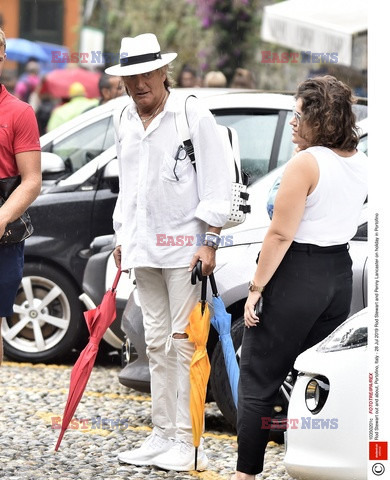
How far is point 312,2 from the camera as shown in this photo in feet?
48.6

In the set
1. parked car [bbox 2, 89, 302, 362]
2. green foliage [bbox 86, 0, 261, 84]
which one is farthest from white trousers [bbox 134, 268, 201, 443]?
green foliage [bbox 86, 0, 261, 84]

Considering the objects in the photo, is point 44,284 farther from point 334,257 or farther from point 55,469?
point 334,257

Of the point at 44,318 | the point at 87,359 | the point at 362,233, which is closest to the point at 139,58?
the point at 87,359

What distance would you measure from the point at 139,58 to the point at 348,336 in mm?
1702

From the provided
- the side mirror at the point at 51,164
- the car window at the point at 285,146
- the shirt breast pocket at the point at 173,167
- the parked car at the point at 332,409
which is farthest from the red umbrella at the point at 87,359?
the side mirror at the point at 51,164

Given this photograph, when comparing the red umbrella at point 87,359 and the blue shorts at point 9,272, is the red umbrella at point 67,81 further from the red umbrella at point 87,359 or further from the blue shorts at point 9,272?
the blue shorts at point 9,272

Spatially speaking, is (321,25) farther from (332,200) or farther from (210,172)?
(332,200)

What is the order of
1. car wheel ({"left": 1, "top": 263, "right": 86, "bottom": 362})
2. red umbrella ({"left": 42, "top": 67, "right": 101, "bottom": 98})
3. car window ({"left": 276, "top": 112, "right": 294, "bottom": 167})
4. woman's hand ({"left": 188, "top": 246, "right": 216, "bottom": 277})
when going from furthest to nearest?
red umbrella ({"left": 42, "top": 67, "right": 101, "bottom": 98}) < car wheel ({"left": 1, "top": 263, "right": 86, "bottom": 362}) < car window ({"left": 276, "top": 112, "right": 294, "bottom": 167}) < woman's hand ({"left": 188, "top": 246, "right": 216, "bottom": 277})

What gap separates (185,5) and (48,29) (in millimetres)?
20464

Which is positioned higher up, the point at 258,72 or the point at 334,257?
the point at 258,72

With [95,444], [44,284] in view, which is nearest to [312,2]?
[44,284]

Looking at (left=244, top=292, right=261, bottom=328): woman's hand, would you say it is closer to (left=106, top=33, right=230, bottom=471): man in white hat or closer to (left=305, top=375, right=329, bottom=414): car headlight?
(left=305, top=375, right=329, bottom=414): car headlight

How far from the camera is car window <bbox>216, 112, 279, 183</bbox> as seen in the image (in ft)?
25.5

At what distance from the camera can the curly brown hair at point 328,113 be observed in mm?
4828
